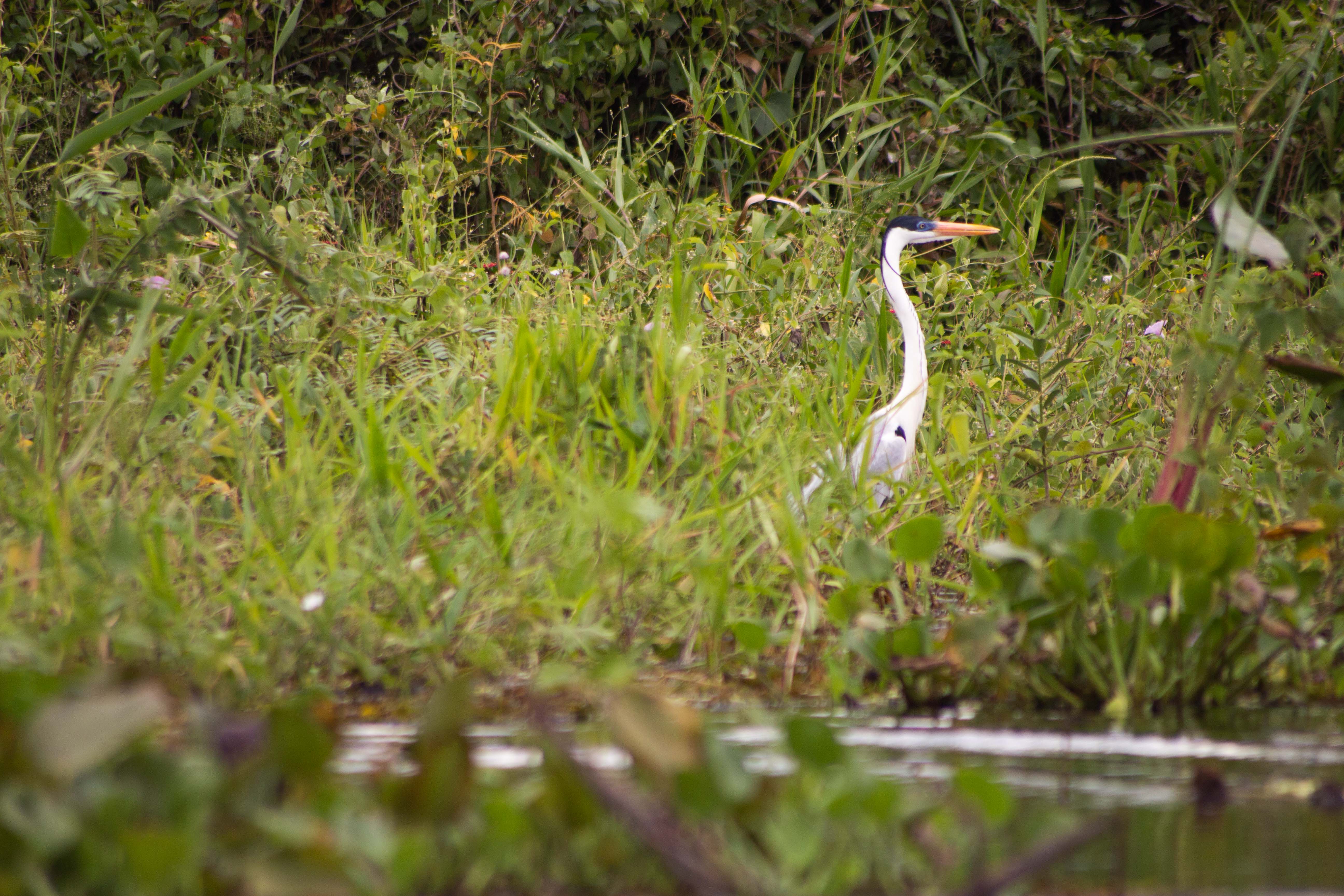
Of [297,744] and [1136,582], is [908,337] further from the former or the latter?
[297,744]

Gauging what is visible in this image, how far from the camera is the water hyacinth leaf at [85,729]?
3.71 feet

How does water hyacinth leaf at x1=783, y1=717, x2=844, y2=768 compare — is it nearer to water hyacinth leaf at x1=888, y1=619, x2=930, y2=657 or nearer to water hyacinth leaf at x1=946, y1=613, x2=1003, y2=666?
water hyacinth leaf at x1=946, y1=613, x2=1003, y2=666

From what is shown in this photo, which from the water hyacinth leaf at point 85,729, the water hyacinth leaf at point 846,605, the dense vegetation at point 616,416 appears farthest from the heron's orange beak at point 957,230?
the water hyacinth leaf at point 85,729

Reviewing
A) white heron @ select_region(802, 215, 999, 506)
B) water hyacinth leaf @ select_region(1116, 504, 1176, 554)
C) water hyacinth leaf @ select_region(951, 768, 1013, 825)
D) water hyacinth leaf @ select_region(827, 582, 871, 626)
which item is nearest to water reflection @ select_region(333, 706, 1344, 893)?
water hyacinth leaf @ select_region(951, 768, 1013, 825)

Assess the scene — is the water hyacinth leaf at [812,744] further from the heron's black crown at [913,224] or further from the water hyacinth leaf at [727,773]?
the heron's black crown at [913,224]

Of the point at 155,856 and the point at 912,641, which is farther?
the point at 912,641

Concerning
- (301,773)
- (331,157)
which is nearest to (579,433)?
(301,773)

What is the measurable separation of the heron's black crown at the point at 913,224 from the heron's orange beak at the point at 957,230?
23 millimetres

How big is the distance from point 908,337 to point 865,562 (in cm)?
219

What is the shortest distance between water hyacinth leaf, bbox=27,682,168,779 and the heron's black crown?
14.3ft

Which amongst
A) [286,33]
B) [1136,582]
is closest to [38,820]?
[1136,582]

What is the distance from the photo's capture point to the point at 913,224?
5.25 meters

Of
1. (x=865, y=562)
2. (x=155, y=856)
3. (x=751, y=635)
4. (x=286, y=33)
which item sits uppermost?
(x=286, y=33)

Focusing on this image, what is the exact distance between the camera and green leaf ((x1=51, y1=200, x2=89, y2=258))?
2670mm
